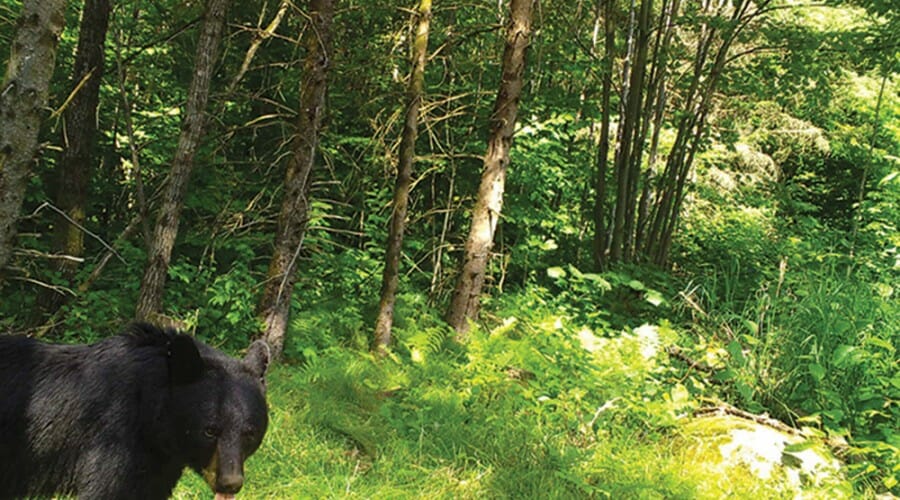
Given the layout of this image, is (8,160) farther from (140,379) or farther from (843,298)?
(843,298)

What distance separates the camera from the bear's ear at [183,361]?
2.35 meters

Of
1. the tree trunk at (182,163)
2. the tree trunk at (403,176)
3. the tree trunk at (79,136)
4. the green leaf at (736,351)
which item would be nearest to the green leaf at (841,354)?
the green leaf at (736,351)

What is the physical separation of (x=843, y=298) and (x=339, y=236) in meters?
6.17

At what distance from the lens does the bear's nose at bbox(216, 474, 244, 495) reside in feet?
7.53

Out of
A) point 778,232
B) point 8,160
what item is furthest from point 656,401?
point 778,232

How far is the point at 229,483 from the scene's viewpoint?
2.29m

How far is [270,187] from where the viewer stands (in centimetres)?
754

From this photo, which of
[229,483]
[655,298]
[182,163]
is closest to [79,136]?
[182,163]

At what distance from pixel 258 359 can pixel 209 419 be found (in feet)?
1.40

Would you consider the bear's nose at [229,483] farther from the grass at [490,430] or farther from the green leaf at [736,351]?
the green leaf at [736,351]

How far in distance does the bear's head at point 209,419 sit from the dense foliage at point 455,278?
1.12m

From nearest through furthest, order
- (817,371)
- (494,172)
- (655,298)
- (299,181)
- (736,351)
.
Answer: (817,371), (736,351), (299,181), (494,172), (655,298)

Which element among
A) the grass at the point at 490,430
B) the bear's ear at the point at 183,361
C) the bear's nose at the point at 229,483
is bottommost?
the grass at the point at 490,430

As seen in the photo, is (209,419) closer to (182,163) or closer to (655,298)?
(182,163)
